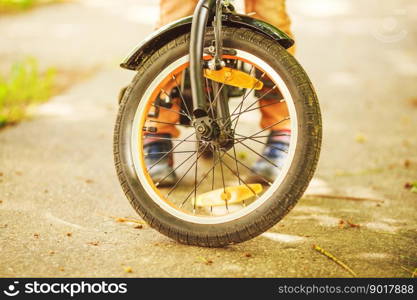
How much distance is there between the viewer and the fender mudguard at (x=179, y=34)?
6.17 feet

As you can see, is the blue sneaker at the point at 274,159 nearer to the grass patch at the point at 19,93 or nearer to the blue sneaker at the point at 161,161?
the blue sneaker at the point at 161,161

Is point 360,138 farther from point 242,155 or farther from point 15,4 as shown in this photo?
point 15,4

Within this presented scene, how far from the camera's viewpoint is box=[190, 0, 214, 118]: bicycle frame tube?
6.15 feet

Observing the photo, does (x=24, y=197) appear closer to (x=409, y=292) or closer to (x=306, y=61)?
(x=409, y=292)

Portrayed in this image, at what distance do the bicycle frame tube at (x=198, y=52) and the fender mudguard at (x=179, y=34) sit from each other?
74 mm

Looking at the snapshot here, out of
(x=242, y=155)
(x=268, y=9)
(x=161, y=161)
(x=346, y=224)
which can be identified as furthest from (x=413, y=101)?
(x=161, y=161)

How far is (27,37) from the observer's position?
22.8 feet

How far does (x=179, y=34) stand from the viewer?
79.3 inches

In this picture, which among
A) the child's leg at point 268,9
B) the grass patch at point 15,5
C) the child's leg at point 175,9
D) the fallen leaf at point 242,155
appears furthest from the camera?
the grass patch at point 15,5

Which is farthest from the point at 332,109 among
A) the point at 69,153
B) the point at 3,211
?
the point at 3,211

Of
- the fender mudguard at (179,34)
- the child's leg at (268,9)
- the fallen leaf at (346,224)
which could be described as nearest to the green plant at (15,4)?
the child's leg at (268,9)

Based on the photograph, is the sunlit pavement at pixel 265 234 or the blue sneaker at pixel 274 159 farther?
the blue sneaker at pixel 274 159

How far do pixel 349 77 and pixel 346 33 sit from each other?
1.81 metres

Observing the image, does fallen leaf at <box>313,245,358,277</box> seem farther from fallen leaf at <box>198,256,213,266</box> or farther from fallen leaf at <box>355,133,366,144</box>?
fallen leaf at <box>355,133,366,144</box>
